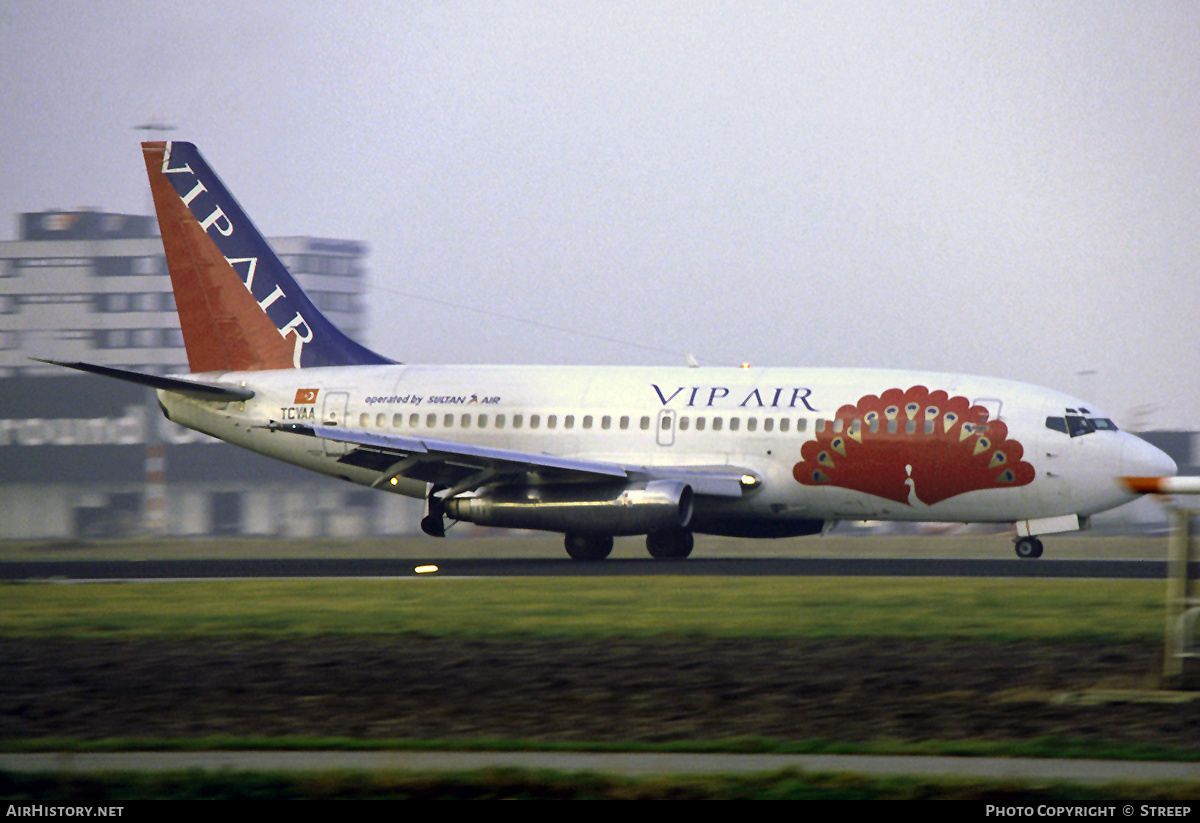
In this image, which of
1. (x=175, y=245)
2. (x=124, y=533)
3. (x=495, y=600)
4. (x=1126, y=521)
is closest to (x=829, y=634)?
(x=495, y=600)

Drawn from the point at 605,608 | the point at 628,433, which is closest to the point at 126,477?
the point at 628,433

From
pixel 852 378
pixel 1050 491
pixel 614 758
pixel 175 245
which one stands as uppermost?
pixel 175 245

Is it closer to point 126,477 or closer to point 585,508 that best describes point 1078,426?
point 585,508

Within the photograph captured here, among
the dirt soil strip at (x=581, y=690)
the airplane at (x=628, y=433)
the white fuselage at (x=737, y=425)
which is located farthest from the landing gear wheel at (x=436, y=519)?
the dirt soil strip at (x=581, y=690)

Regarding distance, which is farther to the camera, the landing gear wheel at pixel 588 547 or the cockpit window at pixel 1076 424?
the landing gear wheel at pixel 588 547

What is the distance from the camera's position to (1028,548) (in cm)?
2911

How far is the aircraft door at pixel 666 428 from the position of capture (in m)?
30.6

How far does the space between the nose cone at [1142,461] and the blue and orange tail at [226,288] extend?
1705 centimetres

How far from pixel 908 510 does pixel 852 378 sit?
3014 mm

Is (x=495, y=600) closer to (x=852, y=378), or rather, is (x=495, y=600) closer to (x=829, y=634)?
(x=829, y=634)

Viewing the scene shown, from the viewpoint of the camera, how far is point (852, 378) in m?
30.0

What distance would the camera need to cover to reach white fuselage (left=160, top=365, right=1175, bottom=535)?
92.7ft

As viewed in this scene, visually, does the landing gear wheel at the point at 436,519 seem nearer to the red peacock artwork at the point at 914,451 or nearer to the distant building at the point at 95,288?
the red peacock artwork at the point at 914,451

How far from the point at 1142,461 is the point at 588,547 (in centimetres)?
1138
